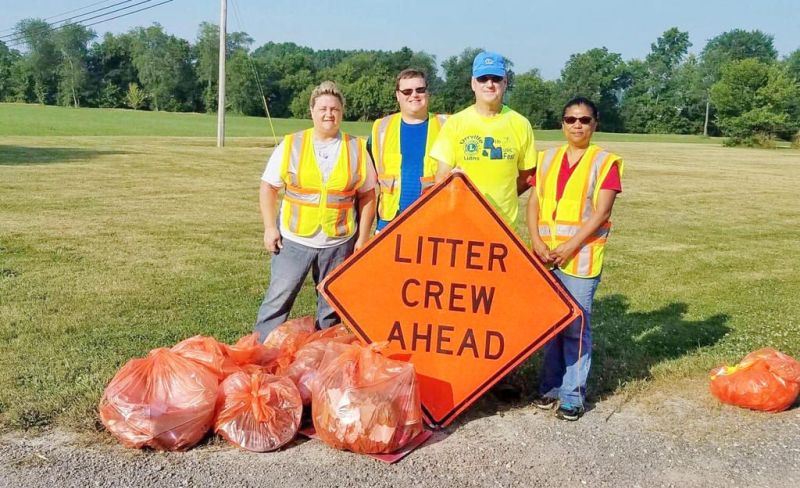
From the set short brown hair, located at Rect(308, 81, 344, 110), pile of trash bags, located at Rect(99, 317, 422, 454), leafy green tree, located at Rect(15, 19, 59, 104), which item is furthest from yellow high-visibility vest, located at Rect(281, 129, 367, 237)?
leafy green tree, located at Rect(15, 19, 59, 104)

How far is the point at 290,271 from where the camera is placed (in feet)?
16.5

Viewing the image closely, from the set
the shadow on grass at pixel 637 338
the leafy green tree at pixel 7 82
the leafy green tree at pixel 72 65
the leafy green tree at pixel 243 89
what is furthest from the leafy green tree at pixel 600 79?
the shadow on grass at pixel 637 338

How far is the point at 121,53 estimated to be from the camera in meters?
109

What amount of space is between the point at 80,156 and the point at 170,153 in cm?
391

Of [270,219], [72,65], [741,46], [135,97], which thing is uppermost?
[741,46]

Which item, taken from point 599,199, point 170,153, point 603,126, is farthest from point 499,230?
point 603,126

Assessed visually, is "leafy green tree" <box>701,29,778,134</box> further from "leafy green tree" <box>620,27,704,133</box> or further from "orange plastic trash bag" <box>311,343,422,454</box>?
"orange plastic trash bag" <box>311,343,422,454</box>

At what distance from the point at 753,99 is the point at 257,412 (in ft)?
281

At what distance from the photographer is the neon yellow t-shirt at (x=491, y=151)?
462cm

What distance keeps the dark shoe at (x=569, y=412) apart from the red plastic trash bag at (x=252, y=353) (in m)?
1.79

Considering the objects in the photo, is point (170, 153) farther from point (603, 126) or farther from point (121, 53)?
point (121, 53)

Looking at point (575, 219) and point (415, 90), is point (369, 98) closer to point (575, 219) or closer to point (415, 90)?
point (415, 90)

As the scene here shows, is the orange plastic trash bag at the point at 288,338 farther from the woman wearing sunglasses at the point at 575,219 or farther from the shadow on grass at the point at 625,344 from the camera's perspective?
the woman wearing sunglasses at the point at 575,219

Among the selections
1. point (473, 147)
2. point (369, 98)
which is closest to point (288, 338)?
point (473, 147)
